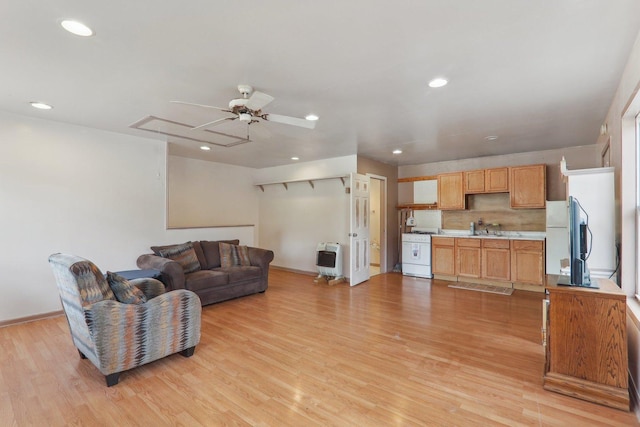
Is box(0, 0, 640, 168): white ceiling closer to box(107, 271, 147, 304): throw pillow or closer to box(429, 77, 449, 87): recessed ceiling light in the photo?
box(429, 77, 449, 87): recessed ceiling light

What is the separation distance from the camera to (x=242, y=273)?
4.77 metres

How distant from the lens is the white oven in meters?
6.30

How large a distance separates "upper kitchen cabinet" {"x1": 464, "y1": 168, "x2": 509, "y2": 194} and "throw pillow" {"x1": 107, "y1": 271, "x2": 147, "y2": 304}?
5684 millimetres

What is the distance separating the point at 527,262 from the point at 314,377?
453 cm

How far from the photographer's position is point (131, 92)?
119 inches

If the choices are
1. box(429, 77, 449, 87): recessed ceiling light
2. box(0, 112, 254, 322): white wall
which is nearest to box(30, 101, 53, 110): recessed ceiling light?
box(0, 112, 254, 322): white wall

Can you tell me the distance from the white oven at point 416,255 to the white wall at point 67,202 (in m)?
4.56

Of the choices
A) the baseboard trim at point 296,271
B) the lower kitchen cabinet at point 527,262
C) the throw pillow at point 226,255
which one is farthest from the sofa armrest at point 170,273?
the lower kitchen cabinet at point 527,262

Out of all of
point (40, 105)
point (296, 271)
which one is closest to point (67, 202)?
point (40, 105)

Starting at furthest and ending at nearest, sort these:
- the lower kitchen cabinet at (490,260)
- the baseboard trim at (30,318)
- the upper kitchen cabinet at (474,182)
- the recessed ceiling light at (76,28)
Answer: the upper kitchen cabinet at (474,182) → the lower kitchen cabinet at (490,260) → the baseboard trim at (30,318) → the recessed ceiling light at (76,28)

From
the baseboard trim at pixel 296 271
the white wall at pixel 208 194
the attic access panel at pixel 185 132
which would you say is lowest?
the baseboard trim at pixel 296 271

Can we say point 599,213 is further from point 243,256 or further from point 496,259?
point 243,256

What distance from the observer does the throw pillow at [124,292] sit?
Result: 2.57m

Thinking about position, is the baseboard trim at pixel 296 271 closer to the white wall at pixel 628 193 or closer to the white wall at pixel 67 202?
the white wall at pixel 67 202
